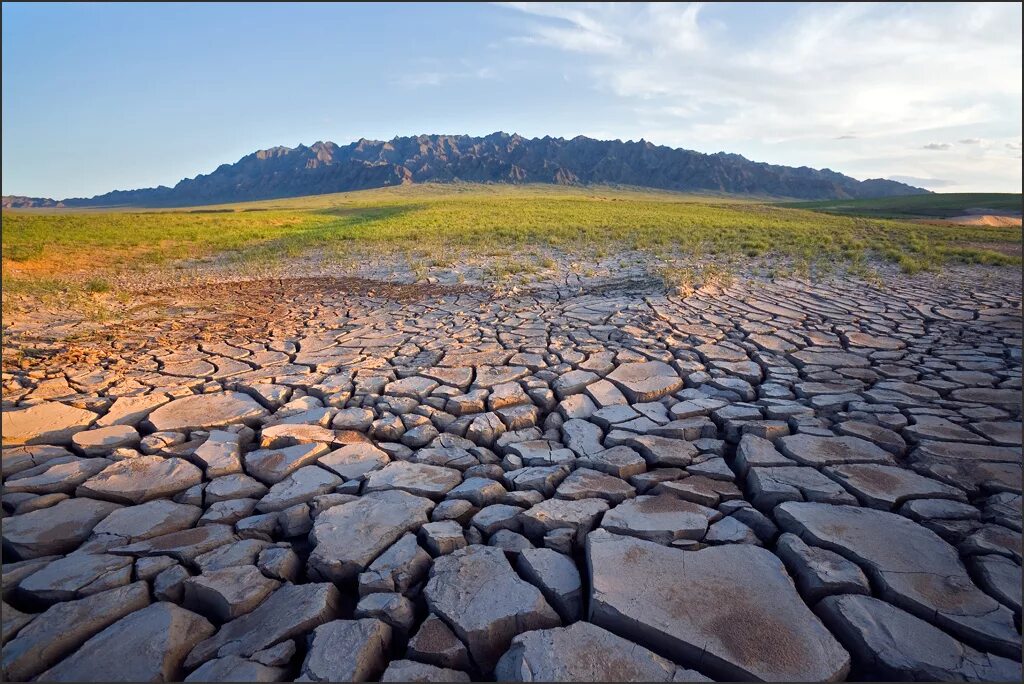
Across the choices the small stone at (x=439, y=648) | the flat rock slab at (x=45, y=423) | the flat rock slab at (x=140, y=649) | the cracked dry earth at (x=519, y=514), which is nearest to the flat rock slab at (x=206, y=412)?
the cracked dry earth at (x=519, y=514)

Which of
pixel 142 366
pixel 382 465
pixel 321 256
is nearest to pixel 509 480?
pixel 382 465

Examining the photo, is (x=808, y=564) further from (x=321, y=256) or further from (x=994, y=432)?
(x=321, y=256)

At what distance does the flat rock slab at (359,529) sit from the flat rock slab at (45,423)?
5.79 feet

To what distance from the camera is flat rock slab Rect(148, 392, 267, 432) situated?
3.14 m

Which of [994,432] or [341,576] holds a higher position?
[994,432]

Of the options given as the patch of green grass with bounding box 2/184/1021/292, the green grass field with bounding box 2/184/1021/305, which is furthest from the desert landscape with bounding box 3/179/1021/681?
the green grass field with bounding box 2/184/1021/305

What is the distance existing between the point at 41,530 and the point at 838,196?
126459 millimetres

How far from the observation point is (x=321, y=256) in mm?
11461

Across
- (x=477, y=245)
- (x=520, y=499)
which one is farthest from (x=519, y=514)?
(x=477, y=245)

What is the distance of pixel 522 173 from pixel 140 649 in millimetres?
116181

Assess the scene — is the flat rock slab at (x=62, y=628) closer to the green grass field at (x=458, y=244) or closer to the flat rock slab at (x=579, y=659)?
the flat rock slab at (x=579, y=659)

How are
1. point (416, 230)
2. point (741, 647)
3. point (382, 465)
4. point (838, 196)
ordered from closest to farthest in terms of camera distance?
1. point (741, 647)
2. point (382, 465)
3. point (416, 230)
4. point (838, 196)

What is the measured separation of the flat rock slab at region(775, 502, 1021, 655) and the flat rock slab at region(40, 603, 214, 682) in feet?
7.06

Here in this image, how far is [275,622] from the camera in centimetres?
177
